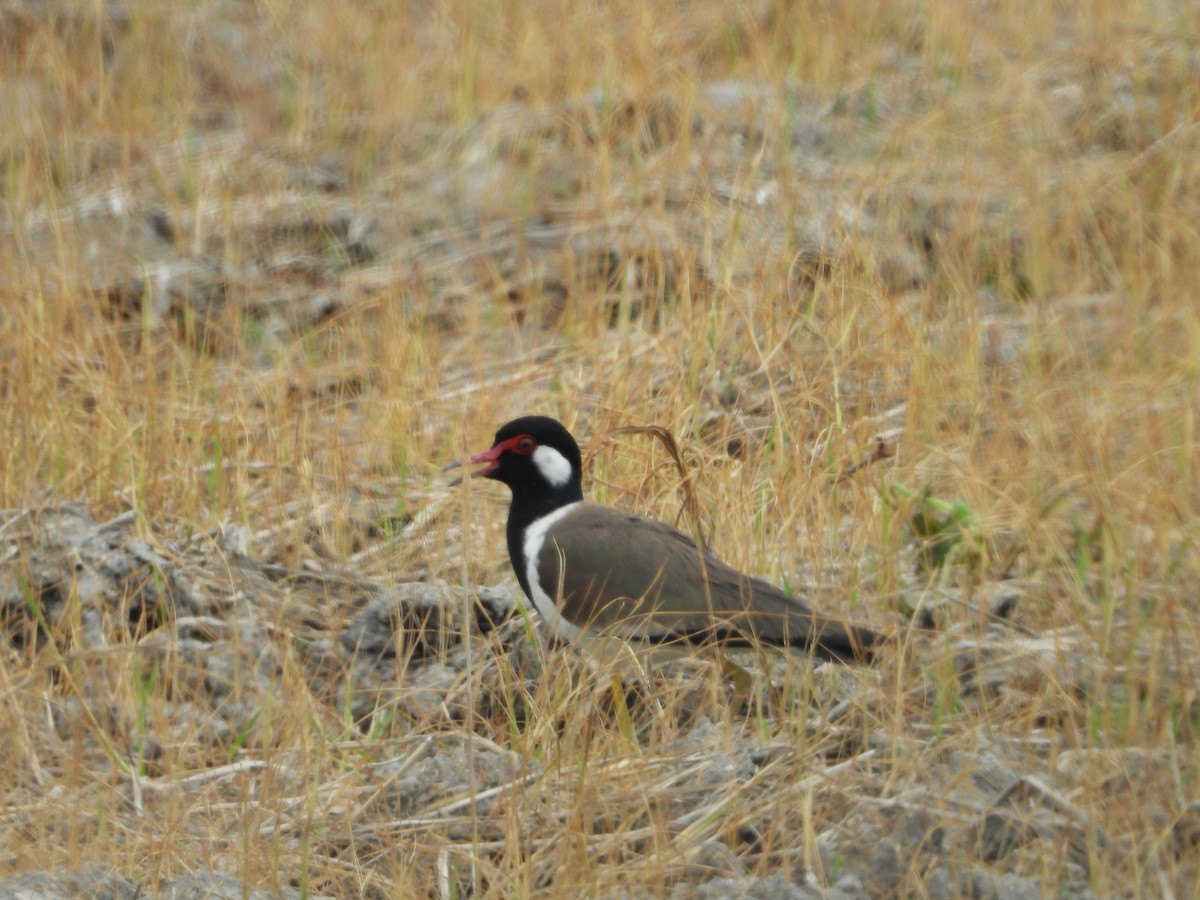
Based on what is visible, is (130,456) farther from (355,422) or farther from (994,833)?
(994,833)

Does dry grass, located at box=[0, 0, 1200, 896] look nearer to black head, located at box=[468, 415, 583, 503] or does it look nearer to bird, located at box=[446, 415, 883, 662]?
bird, located at box=[446, 415, 883, 662]

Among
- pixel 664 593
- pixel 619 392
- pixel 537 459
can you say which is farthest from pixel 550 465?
pixel 619 392

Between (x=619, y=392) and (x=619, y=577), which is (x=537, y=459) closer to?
(x=619, y=577)

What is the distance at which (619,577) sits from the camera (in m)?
3.91

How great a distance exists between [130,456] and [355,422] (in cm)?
78

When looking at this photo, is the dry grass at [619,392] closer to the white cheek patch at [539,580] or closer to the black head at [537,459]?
the white cheek patch at [539,580]

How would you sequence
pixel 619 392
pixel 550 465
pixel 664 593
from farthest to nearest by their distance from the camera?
pixel 619 392 < pixel 550 465 < pixel 664 593

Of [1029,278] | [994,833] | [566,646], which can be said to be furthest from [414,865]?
[1029,278]

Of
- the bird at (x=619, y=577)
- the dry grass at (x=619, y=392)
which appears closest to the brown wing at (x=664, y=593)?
the bird at (x=619, y=577)

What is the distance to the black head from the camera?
416 cm

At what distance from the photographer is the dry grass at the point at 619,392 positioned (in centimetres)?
332

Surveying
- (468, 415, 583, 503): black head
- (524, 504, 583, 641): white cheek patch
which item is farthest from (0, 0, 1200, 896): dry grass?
(468, 415, 583, 503): black head

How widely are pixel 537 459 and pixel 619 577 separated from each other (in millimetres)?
436

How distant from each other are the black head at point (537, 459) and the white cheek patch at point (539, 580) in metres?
0.02
